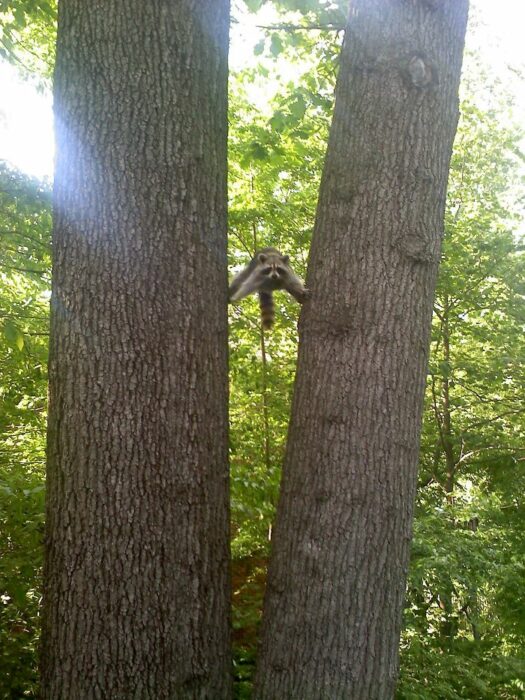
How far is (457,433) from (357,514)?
23.8 ft

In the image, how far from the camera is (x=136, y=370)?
2.05 metres

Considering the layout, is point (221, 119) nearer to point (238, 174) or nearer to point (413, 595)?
point (238, 174)

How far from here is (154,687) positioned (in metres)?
1.93

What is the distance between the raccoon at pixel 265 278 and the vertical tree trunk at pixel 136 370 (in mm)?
1733

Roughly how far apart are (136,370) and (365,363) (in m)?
0.82

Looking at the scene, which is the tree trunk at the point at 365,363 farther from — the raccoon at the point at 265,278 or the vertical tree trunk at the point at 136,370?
the raccoon at the point at 265,278

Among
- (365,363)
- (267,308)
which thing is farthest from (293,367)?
(365,363)

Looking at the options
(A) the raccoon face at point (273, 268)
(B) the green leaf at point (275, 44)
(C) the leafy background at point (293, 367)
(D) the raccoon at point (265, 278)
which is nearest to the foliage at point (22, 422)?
(C) the leafy background at point (293, 367)

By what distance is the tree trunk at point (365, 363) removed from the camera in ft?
6.68

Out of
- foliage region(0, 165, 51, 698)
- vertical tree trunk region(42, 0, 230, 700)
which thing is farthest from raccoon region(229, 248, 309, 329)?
vertical tree trunk region(42, 0, 230, 700)

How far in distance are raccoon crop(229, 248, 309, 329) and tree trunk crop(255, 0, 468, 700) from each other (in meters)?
1.56

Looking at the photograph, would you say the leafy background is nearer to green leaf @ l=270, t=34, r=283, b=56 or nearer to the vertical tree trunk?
green leaf @ l=270, t=34, r=283, b=56

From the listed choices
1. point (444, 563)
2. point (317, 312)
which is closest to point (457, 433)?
point (444, 563)

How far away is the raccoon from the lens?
Result: 13.1ft
